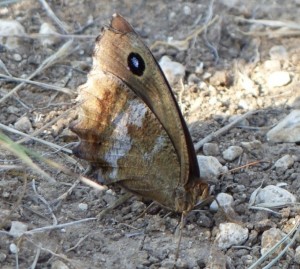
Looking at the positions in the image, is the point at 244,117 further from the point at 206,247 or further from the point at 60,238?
the point at 60,238

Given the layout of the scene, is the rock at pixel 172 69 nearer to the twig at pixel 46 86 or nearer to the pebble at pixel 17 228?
the twig at pixel 46 86

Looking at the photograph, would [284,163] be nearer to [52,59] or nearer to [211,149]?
[211,149]

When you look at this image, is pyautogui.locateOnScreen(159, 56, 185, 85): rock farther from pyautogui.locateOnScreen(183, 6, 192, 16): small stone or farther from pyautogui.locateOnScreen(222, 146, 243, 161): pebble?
pyautogui.locateOnScreen(222, 146, 243, 161): pebble

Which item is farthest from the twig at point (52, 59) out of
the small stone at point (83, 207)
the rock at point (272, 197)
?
the rock at point (272, 197)

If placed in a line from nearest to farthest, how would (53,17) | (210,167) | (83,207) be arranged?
(83,207) → (210,167) → (53,17)

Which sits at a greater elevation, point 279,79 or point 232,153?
point 279,79

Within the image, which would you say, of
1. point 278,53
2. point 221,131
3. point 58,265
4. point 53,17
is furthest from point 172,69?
point 58,265
